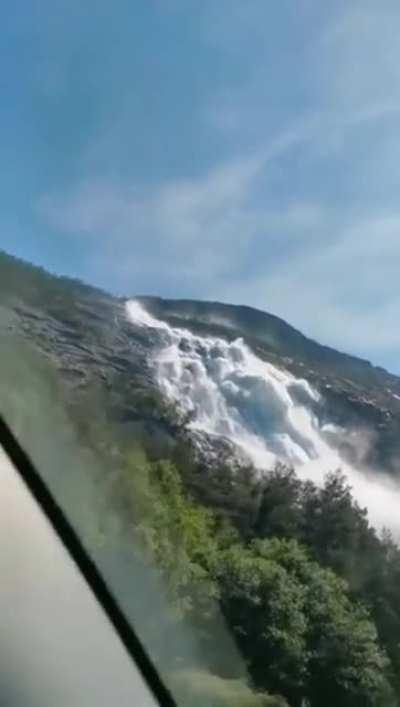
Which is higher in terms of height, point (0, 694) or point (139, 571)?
point (139, 571)

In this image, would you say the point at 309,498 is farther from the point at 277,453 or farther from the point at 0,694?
the point at 0,694

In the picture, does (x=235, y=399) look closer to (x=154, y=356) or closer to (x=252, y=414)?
(x=252, y=414)

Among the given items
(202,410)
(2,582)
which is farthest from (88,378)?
(2,582)

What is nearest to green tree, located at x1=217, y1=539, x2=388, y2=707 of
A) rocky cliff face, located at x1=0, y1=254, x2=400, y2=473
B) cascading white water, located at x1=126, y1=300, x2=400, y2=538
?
cascading white water, located at x1=126, y1=300, x2=400, y2=538

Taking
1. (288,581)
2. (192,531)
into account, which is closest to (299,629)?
(288,581)

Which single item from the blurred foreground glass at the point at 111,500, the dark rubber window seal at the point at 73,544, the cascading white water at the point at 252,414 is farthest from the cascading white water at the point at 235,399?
the dark rubber window seal at the point at 73,544
